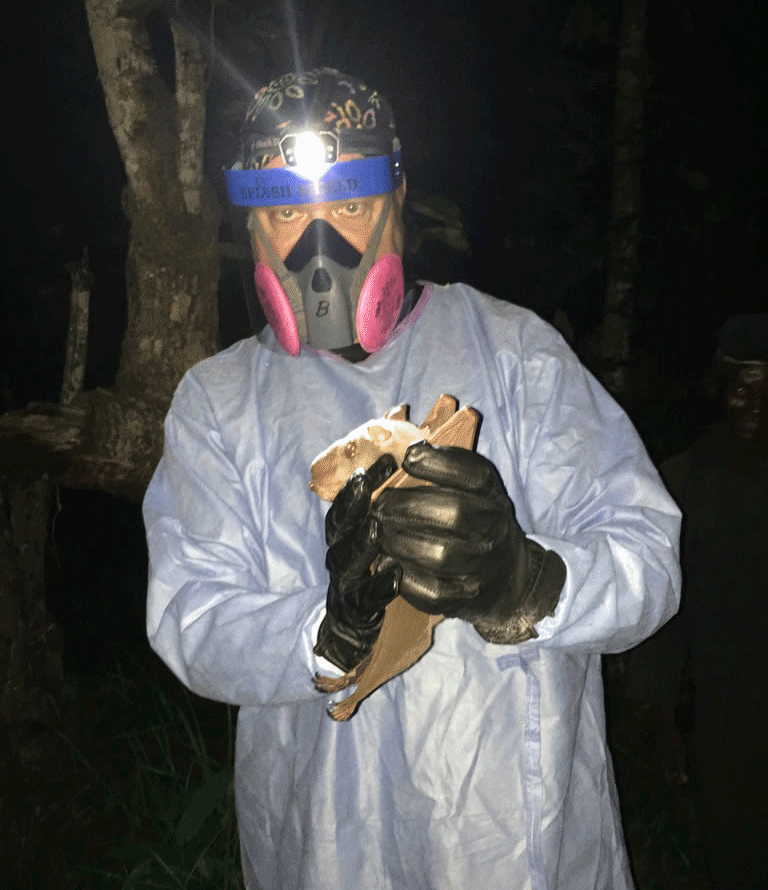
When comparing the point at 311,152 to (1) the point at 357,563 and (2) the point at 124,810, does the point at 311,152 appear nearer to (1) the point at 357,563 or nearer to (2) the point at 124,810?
(1) the point at 357,563

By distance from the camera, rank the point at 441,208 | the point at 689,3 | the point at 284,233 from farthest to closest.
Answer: the point at 689,3 < the point at 441,208 < the point at 284,233

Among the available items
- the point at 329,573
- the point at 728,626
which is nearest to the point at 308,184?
the point at 329,573

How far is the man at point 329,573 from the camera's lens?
1.56m

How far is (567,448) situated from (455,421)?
282 millimetres

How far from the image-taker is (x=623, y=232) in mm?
3951

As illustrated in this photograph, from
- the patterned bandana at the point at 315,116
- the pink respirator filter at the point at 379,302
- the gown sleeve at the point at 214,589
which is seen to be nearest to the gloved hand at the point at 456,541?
the gown sleeve at the point at 214,589

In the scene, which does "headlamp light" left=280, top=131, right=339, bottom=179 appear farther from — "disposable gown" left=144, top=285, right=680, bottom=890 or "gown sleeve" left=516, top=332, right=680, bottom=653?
"gown sleeve" left=516, top=332, right=680, bottom=653

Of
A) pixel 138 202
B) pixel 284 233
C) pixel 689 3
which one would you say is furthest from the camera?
pixel 689 3

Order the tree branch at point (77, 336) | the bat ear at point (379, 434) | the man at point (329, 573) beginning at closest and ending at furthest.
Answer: the bat ear at point (379, 434), the man at point (329, 573), the tree branch at point (77, 336)

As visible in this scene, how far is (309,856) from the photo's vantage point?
1.67 metres

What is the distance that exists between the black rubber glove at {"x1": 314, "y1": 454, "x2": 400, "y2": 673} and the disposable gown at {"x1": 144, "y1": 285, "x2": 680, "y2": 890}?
4.1 inches

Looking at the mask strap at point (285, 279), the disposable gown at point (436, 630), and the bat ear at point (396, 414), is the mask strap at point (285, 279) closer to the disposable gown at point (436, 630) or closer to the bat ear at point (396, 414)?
the disposable gown at point (436, 630)

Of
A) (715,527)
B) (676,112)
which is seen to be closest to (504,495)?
(715,527)

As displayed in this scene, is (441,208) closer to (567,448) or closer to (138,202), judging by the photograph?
(138,202)
